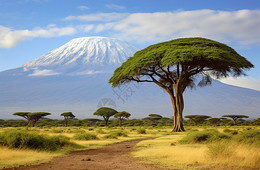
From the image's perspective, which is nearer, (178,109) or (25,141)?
(25,141)

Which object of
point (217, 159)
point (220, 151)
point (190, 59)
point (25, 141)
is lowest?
point (217, 159)

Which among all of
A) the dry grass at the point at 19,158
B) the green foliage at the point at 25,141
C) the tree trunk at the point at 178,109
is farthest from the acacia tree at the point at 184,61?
the dry grass at the point at 19,158

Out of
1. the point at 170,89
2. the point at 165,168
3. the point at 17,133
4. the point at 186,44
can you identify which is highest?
the point at 186,44

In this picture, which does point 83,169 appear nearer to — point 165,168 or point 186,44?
point 165,168

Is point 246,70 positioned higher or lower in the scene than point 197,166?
higher

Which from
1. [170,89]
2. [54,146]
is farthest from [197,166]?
[170,89]

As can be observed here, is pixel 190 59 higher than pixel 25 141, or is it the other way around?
pixel 190 59

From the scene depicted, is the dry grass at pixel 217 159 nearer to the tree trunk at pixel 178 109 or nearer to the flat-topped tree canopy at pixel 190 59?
the flat-topped tree canopy at pixel 190 59

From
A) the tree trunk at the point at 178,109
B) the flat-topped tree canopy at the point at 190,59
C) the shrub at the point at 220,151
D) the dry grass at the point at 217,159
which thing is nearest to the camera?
the dry grass at the point at 217,159

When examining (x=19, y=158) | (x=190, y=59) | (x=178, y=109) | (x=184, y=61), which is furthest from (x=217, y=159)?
(x=178, y=109)

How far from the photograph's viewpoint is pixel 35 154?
12555 mm

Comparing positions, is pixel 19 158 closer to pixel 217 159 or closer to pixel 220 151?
pixel 217 159

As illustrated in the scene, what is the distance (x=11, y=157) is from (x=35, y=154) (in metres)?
1.36

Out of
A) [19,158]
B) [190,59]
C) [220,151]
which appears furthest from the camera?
[190,59]
